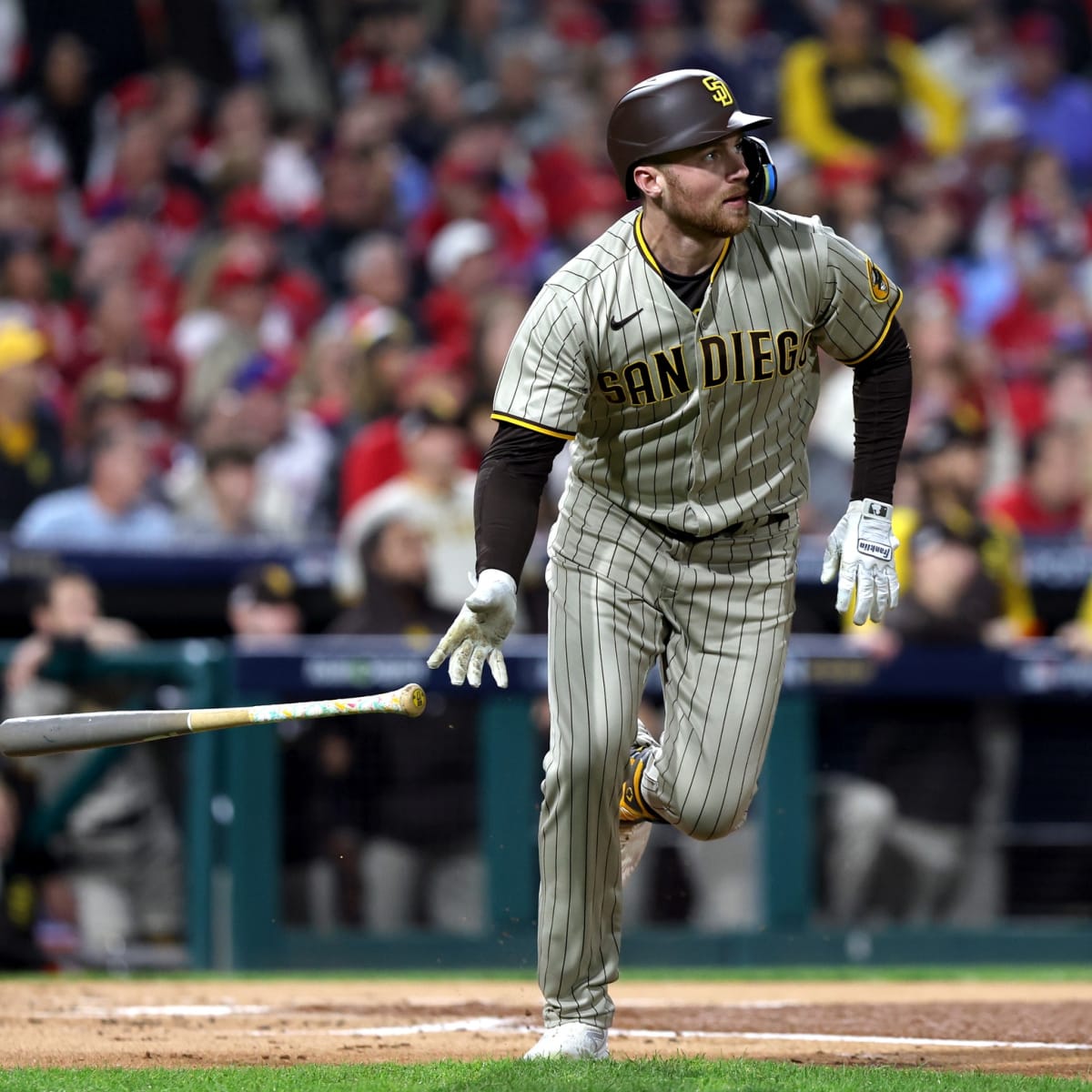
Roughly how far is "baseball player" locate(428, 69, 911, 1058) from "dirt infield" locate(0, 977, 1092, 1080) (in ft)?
1.96

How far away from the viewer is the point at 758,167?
4.19m

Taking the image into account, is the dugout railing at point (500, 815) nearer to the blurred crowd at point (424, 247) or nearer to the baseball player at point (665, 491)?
the blurred crowd at point (424, 247)

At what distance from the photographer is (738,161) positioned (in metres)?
4.11

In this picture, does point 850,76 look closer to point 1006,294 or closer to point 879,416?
point 1006,294

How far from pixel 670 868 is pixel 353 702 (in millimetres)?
3134

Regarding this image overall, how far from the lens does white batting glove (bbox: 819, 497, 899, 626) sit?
171 inches

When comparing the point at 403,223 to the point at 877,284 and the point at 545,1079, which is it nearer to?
the point at 877,284

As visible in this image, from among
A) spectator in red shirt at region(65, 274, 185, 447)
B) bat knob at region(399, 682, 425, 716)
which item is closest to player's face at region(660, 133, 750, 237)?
bat knob at region(399, 682, 425, 716)

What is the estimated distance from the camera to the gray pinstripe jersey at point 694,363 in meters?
4.10

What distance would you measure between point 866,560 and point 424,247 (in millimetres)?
7080

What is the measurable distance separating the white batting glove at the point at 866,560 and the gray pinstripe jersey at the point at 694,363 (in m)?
0.14

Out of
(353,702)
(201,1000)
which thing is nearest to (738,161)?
(353,702)

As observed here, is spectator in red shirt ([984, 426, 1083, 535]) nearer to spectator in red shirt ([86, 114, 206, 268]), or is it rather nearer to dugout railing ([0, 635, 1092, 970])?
dugout railing ([0, 635, 1092, 970])

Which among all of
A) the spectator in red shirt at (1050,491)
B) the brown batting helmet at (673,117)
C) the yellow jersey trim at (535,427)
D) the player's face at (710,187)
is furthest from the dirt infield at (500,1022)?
the spectator in red shirt at (1050,491)
